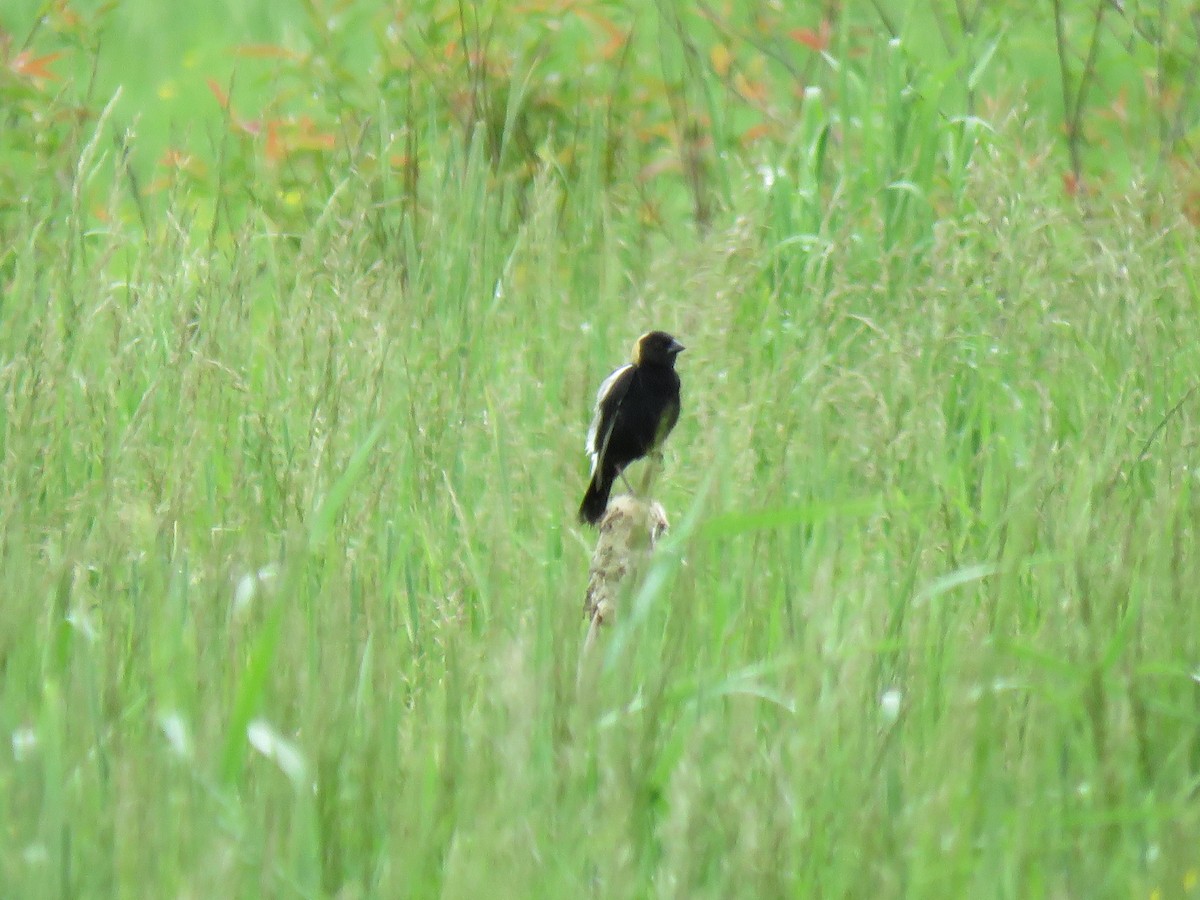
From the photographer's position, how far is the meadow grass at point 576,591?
5.61 feet

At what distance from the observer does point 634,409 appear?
4758mm

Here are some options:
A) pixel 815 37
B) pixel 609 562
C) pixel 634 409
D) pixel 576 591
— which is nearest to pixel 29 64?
pixel 634 409

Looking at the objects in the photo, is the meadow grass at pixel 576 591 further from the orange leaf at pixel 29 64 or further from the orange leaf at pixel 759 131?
the orange leaf at pixel 759 131

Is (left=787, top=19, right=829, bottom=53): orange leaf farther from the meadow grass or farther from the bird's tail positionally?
the bird's tail

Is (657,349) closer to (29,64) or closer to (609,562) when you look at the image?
(29,64)

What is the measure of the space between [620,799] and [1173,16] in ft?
13.8

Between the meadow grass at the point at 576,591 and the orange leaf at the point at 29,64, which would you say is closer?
the meadow grass at the point at 576,591

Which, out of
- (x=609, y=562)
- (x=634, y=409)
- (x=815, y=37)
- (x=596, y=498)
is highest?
(x=815, y=37)

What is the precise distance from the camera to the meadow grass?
1711 millimetres

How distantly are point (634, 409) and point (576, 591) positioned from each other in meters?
3.08

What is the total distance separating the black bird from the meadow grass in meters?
0.63

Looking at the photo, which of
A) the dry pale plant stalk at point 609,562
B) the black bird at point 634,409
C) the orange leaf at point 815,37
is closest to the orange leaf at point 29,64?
the black bird at point 634,409

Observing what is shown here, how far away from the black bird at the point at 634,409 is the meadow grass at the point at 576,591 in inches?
25.0

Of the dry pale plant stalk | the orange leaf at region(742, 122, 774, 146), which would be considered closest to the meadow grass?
the dry pale plant stalk
